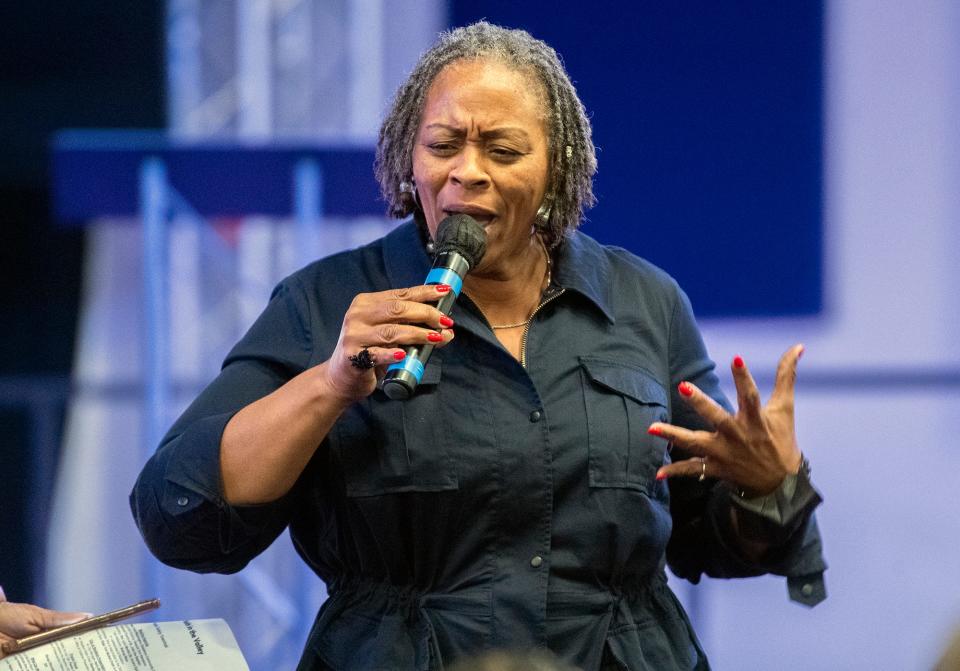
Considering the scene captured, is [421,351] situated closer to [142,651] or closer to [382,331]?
[382,331]

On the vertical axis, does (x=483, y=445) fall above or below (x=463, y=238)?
below

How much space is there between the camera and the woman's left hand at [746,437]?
1657mm

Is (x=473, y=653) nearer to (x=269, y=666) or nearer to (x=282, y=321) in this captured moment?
(x=282, y=321)

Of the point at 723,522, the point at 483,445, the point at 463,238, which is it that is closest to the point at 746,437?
the point at 723,522

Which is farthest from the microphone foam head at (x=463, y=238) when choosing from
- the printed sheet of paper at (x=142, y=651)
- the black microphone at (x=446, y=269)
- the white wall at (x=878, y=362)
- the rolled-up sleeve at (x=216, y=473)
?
the white wall at (x=878, y=362)

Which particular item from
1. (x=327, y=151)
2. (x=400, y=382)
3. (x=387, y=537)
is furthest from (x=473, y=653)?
(x=327, y=151)

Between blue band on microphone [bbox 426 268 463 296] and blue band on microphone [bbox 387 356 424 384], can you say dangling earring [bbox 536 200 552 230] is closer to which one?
blue band on microphone [bbox 426 268 463 296]

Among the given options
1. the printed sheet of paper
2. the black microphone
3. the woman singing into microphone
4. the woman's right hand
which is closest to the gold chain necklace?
the woman singing into microphone

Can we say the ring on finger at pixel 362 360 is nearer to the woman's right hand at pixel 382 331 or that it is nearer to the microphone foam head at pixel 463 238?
the woman's right hand at pixel 382 331

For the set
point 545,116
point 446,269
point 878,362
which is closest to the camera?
point 446,269

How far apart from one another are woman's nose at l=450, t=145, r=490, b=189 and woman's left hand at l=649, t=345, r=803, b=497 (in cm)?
36

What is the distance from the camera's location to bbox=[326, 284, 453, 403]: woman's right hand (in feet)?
4.94

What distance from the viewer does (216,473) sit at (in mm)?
1642

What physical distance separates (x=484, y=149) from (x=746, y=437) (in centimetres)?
49
